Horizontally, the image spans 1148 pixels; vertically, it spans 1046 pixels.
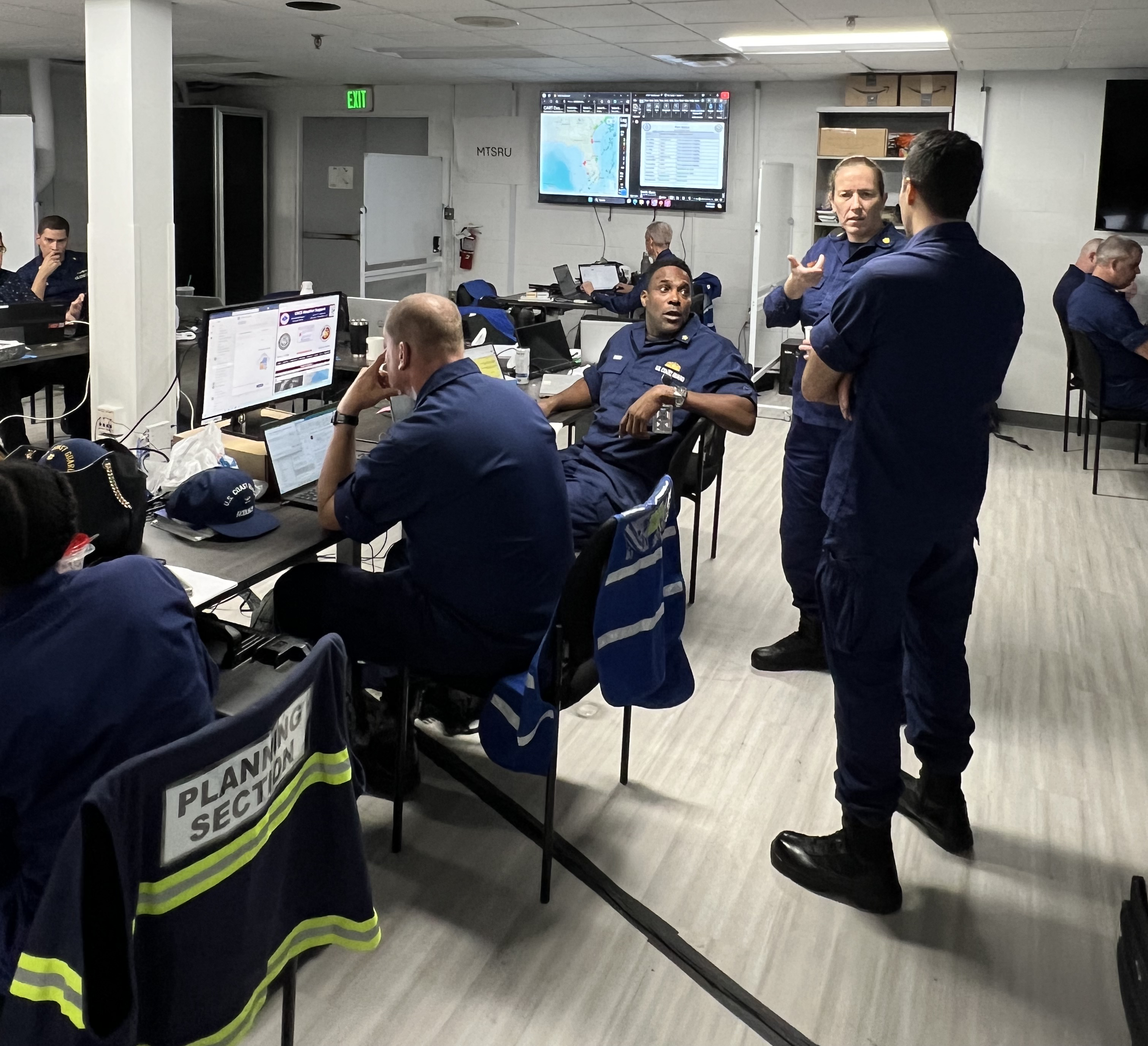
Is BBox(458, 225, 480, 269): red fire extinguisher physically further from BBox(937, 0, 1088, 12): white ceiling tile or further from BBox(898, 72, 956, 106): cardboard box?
BBox(937, 0, 1088, 12): white ceiling tile

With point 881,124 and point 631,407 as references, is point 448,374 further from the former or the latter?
point 881,124

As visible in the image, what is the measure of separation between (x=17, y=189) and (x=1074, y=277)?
689 centimetres

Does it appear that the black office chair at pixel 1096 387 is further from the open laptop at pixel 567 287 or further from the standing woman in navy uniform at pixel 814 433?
the open laptop at pixel 567 287

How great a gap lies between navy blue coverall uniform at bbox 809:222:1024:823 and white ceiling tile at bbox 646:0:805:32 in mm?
3239

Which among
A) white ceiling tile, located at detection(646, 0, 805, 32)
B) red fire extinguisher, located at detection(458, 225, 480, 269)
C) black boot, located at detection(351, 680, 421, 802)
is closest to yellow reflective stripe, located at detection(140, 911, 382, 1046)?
black boot, located at detection(351, 680, 421, 802)

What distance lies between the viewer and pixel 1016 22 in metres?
5.46

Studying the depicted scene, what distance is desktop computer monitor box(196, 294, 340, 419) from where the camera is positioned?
133 inches

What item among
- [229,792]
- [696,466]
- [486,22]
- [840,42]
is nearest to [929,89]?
[840,42]

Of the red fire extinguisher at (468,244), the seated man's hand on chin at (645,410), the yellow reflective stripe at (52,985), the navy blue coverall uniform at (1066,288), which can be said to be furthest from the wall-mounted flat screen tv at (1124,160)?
the yellow reflective stripe at (52,985)

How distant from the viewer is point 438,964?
2342mm

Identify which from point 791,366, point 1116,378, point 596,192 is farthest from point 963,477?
point 596,192

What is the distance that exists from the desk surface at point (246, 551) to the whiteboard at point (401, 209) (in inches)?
261

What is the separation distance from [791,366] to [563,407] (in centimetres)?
460

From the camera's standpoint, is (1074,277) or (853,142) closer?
(1074,277)
